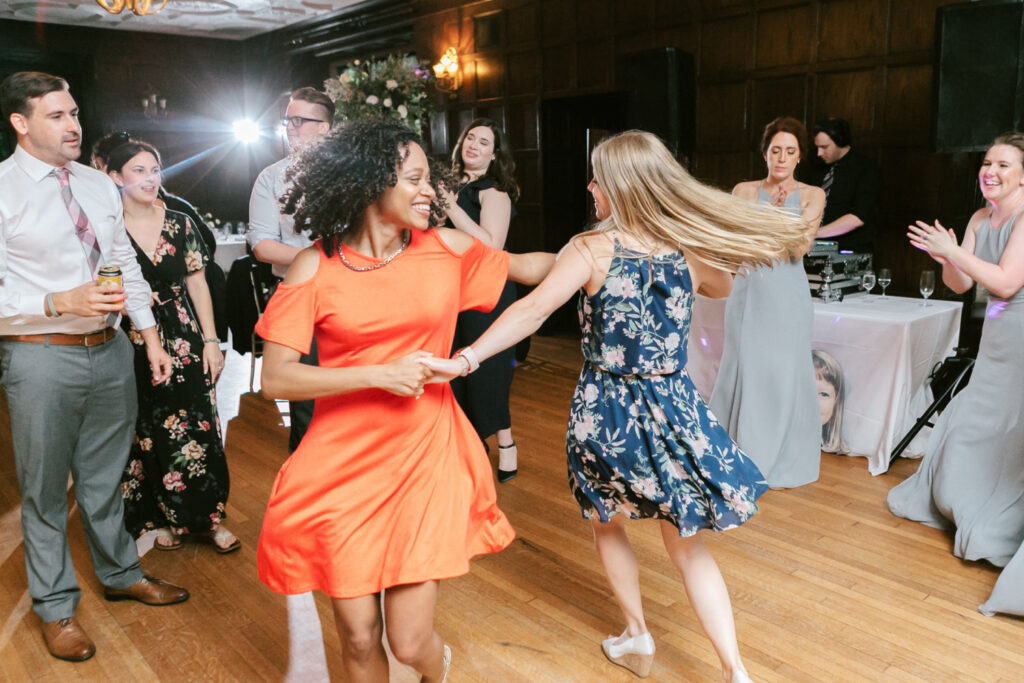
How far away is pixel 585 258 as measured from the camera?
6.23 ft

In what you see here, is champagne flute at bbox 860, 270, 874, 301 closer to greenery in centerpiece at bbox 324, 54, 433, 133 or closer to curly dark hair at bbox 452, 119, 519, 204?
curly dark hair at bbox 452, 119, 519, 204

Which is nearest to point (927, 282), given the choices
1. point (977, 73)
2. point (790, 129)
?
point (790, 129)

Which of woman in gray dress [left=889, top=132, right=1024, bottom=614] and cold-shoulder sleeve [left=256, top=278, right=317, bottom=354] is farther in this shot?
woman in gray dress [left=889, top=132, right=1024, bottom=614]

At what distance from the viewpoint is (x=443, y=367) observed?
4.99 feet

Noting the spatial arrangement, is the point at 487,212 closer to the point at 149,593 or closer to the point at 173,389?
the point at 173,389

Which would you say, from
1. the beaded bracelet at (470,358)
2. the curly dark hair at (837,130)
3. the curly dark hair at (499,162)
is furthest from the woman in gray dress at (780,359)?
the beaded bracelet at (470,358)

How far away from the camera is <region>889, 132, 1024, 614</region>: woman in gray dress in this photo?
2.79 m

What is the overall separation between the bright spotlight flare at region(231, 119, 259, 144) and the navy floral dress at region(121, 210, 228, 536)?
8.74 metres

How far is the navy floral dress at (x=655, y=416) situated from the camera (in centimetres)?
193

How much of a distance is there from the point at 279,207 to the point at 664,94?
3.47 meters

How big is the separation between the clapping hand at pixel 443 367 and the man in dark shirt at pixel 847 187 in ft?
12.7

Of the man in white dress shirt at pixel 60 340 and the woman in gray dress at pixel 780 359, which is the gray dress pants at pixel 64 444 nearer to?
the man in white dress shirt at pixel 60 340

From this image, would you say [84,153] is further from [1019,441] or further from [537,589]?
[1019,441]

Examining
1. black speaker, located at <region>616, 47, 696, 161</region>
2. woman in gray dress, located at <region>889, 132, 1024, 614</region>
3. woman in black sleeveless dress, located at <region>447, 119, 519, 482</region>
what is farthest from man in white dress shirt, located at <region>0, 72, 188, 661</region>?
black speaker, located at <region>616, 47, 696, 161</region>
